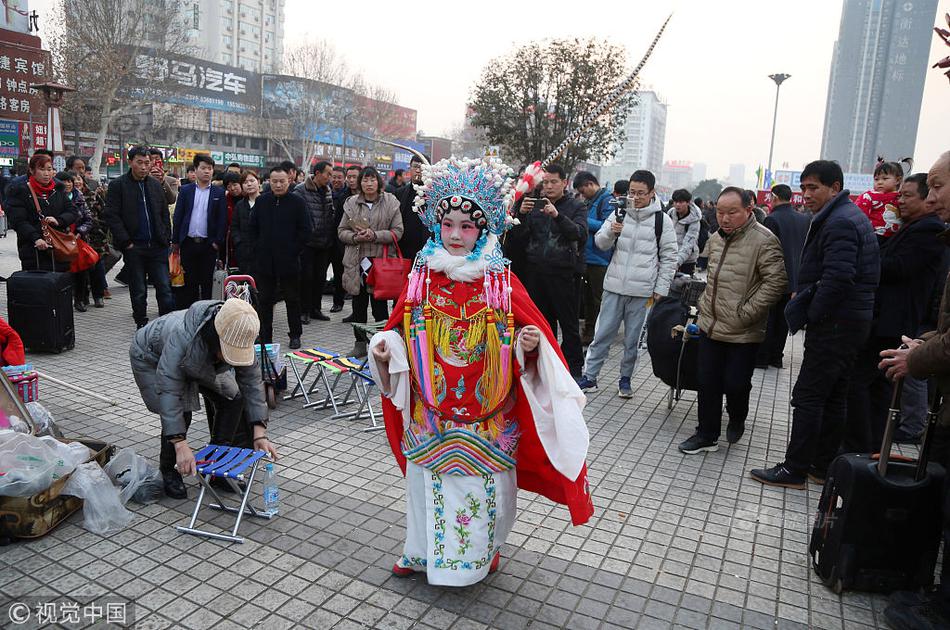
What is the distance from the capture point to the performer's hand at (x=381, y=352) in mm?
3102

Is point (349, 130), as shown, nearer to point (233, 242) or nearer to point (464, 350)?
point (233, 242)

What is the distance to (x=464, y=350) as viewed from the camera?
3.08 m

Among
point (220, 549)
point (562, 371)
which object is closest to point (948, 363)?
point (562, 371)

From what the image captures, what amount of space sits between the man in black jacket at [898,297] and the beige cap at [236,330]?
4136 millimetres

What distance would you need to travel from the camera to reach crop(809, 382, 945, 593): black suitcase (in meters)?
3.20

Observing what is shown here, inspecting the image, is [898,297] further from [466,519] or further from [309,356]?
[309,356]

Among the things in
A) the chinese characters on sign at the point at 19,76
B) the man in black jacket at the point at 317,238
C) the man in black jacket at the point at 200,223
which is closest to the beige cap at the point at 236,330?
the man in black jacket at the point at 200,223

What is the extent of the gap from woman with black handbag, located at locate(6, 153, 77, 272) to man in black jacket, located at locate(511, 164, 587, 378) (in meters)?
5.16

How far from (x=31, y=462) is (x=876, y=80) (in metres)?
93.8

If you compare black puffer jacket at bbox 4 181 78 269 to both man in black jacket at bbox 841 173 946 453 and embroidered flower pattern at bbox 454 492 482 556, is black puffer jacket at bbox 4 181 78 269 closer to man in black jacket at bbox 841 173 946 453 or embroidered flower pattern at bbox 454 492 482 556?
embroidered flower pattern at bbox 454 492 482 556

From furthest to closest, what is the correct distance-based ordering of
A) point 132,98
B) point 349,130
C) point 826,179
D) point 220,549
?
point 349,130
point 132,98
point 826,179
point 220,549

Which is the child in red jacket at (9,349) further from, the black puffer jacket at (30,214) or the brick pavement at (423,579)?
the black puffer jacket at (30,214)

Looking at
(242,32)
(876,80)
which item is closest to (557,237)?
(242,32)

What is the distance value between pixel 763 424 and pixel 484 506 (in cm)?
396
